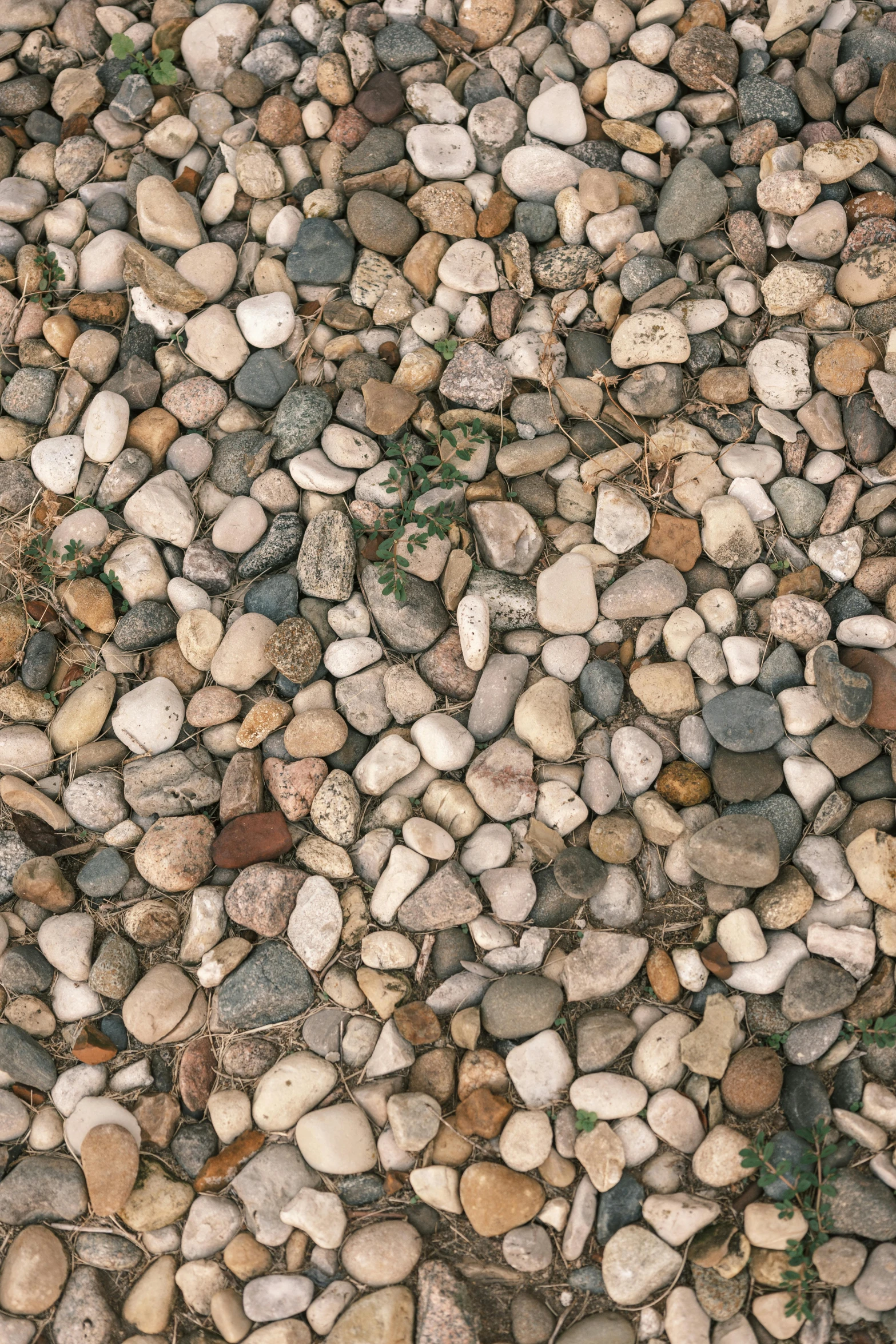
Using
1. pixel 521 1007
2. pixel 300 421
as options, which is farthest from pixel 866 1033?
pixel 300 421

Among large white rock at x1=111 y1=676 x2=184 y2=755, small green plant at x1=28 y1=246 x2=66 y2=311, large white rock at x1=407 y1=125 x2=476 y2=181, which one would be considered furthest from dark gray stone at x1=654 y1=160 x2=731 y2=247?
large white rock at x1=111 y1=676 x2=184 y2=755

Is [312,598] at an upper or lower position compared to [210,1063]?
upper

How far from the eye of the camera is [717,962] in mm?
2574

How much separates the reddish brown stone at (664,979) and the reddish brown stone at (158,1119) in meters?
1.39

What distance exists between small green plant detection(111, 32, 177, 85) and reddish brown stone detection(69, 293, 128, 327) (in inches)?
33.6

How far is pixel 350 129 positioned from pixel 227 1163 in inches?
132

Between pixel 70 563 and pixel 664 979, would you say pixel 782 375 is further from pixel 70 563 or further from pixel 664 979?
pixel 70 563

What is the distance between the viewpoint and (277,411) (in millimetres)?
3084

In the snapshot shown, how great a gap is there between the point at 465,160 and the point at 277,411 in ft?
3.63

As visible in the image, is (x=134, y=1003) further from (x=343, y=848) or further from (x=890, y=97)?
(x=890, y=97)

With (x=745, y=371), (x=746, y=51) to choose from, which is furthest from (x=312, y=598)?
(x=746, y=51)

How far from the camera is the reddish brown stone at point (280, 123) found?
3.27 metres

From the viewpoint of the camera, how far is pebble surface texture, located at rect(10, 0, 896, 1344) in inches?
95.7

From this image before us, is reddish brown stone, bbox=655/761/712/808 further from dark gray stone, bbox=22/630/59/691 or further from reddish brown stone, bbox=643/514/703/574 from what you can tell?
dark gray stone, bbox=22/630/59/691
